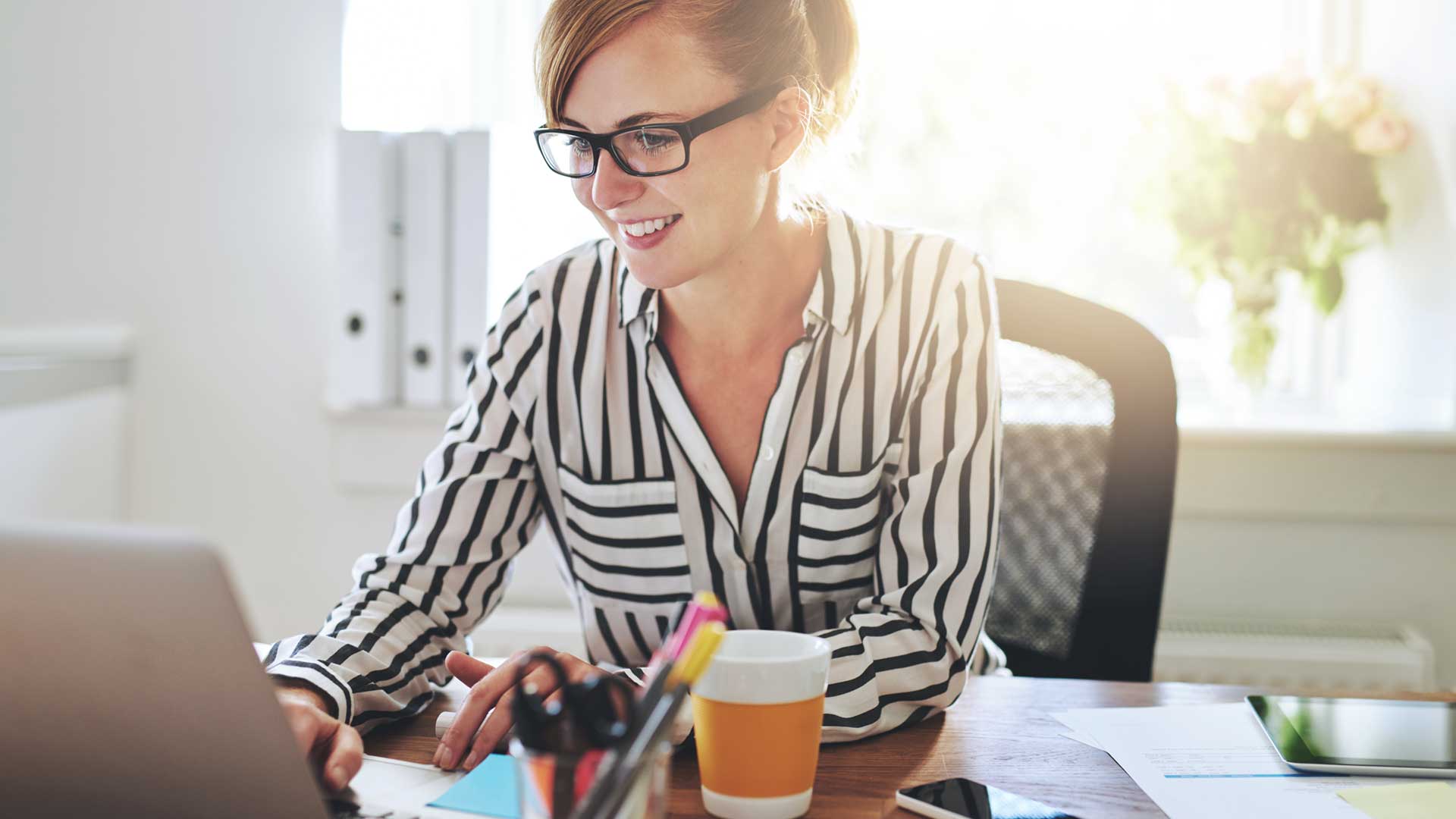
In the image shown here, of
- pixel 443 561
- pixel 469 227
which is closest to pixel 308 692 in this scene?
pixel 443 561

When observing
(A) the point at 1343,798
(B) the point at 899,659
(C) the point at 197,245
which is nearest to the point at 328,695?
(B) the point at 899,659

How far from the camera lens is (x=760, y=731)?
2.15 ft

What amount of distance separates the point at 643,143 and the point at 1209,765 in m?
0.64

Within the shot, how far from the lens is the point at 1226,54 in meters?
2.25

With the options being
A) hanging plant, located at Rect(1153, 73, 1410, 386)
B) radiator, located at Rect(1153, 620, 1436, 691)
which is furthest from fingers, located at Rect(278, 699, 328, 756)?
hanging plant, located at Rect(1153, 73, 1410, 386)

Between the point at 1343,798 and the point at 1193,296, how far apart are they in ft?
5.48

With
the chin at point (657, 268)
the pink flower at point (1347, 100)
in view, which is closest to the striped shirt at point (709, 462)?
the chin at point (657, 268)

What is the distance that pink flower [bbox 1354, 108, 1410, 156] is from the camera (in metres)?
1.99

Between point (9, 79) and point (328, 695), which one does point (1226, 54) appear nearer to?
point (328, 695)

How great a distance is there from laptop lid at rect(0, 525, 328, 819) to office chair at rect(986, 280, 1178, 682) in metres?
0.86

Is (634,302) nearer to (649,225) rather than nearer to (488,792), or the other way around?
(649,225)

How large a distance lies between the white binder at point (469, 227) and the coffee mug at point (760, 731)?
4.72 ft

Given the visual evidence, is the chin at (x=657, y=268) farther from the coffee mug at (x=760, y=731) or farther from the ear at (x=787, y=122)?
the coffee mug at (x=760, y=731)

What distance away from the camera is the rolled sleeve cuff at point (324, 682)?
80 centimetres
